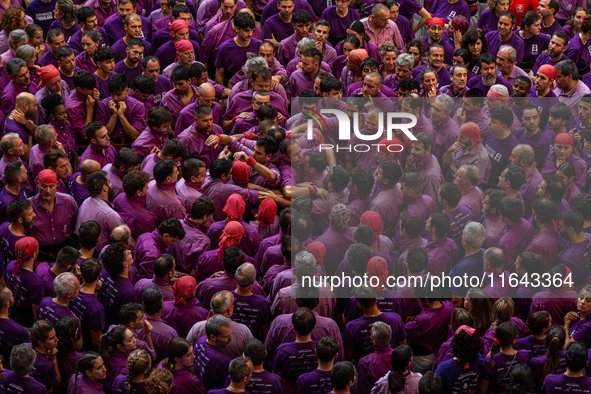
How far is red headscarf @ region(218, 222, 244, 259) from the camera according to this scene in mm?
8531

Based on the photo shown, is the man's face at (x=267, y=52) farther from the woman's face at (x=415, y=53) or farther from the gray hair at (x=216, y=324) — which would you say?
the gray hair at (x=216, y=324)

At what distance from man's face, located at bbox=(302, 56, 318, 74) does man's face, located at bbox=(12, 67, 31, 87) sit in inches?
150

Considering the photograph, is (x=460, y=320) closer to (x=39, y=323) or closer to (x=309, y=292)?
(x=309, y=292)

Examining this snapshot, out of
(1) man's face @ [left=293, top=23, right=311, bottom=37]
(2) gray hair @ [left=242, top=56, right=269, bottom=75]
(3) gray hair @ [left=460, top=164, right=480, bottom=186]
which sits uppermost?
(1) man's face @ [left=293, top=23, right=311, bottom=37]

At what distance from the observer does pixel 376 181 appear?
32.1ft

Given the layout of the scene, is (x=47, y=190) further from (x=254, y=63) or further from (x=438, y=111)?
(x=438, y=111)

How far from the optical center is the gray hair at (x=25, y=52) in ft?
36.8

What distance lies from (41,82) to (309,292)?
5.27 metres

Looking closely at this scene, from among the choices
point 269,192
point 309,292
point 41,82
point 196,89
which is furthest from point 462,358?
point 41,82

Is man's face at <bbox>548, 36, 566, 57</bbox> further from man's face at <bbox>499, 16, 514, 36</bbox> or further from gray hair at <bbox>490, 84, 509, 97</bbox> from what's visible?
gray hair at <bbox>490, 84, 509, 97</bbox>

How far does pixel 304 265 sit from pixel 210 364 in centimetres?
135

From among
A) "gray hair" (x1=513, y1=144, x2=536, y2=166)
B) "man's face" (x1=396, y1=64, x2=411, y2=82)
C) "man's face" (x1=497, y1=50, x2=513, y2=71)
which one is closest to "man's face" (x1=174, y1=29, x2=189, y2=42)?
"man's face" (x1=396, y1=64, x2=411, y2=82)

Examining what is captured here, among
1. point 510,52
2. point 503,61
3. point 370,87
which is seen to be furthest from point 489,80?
point 370,87

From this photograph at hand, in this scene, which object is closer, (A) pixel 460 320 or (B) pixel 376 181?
(A) pixel 460 320
